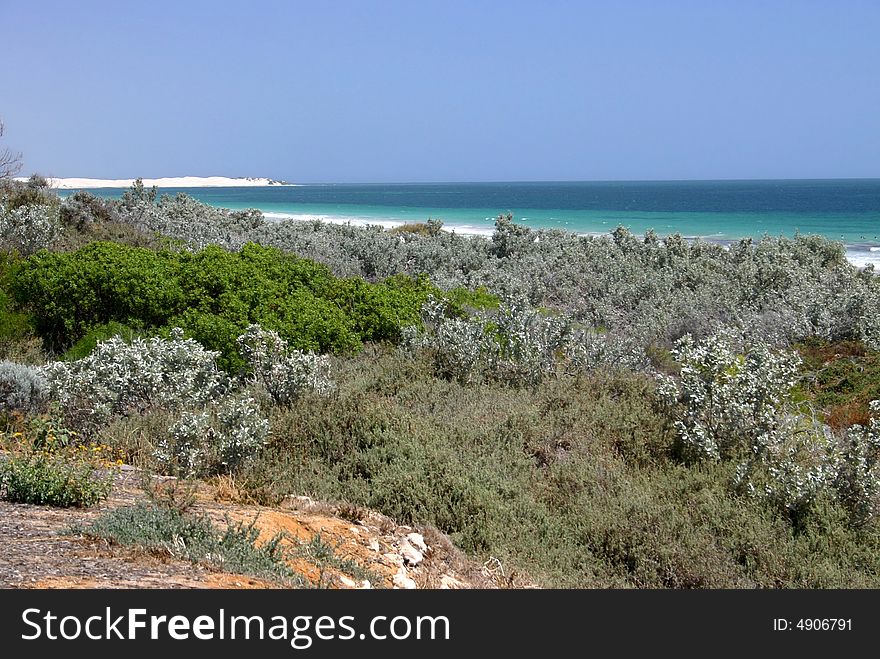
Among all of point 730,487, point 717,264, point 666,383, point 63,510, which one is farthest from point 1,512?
point 717,264

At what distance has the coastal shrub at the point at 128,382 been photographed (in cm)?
758

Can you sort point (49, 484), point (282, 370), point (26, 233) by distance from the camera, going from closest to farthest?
point (49, 484), point (282, 370), point (26, 233)

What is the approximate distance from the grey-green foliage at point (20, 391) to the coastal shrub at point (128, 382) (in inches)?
5.4

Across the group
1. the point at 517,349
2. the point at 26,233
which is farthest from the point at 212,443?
the point at 26,233

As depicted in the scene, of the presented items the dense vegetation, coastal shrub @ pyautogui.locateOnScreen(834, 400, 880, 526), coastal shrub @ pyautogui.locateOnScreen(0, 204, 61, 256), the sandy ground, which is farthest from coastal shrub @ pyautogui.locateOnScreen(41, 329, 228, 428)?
coastal shrub @ pyautogui.locateOnScreen(0, 204, 61, 256)

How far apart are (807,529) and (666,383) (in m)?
2.37

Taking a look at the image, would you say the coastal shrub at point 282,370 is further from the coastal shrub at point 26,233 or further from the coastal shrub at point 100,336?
the coastal shrub at point 26,233

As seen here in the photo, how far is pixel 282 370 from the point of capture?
8016 mm

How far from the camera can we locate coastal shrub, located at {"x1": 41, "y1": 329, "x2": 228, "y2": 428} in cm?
758

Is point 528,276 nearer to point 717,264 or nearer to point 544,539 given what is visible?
point 717,264

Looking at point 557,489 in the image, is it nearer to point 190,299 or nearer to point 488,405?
point 488,405

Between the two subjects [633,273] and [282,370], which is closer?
[282,370]

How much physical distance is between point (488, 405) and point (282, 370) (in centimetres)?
225

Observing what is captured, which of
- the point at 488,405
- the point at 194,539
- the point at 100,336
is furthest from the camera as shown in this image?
the point at 100,336
